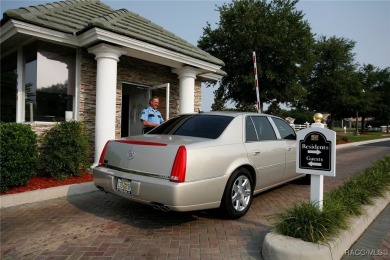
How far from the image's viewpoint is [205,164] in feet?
11.1

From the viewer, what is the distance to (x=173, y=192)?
311 centimetres

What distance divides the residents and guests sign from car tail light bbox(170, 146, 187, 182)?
137 centimetres

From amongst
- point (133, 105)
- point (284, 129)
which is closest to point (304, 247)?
point (284, 129)

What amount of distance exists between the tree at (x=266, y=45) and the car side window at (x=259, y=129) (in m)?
13.5

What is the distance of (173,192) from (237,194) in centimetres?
114

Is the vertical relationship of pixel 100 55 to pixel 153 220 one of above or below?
above

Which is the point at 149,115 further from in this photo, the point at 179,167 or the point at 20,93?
the point at 20,93

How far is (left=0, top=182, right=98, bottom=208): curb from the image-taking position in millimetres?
4431

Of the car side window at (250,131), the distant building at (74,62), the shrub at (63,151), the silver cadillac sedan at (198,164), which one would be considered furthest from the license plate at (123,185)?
the distant building at (74,62)

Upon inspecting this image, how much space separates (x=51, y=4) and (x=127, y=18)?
1902 millimetres

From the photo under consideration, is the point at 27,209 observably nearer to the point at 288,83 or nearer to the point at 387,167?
the point at 387,167

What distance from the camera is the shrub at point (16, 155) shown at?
4.61 metres

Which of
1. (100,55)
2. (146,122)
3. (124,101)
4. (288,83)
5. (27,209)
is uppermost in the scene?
(288,83)

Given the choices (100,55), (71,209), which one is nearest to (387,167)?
(71,209)
